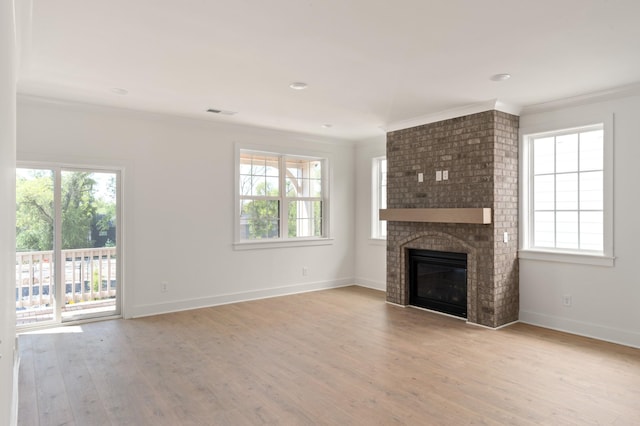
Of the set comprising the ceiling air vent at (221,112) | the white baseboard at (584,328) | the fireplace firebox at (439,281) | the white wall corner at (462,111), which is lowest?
the white baseboard at (584,328)

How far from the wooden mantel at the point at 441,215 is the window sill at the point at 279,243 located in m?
1.54

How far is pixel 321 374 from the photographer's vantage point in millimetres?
3398

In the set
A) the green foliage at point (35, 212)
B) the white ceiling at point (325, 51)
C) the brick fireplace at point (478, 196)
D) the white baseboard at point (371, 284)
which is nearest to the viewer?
the white ceiling at point (325, 51)

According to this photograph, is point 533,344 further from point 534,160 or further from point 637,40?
point 637,40

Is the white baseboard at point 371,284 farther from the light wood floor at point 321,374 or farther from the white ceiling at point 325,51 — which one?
the white ceiling at point 325,51

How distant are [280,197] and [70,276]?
123 inches

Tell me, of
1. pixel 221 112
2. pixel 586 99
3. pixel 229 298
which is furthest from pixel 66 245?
pixel 586 99

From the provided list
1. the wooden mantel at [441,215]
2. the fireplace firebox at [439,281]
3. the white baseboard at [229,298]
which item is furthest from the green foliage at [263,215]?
the fireplace firebox at [439,281]

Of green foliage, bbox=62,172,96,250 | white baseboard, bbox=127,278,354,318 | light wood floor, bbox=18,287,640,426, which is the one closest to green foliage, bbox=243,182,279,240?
white baseboard, bbox=127,278,354,318

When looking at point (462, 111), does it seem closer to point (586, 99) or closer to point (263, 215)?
point (586, 99)

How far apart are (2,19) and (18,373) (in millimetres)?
3093

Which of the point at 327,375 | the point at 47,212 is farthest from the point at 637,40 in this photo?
the point at 47,212

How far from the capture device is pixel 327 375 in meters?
3.38

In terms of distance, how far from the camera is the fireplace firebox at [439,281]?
5.14 metres
